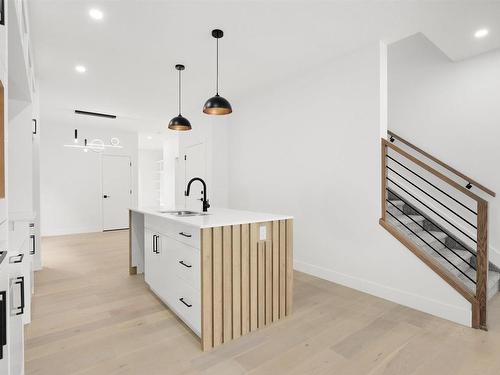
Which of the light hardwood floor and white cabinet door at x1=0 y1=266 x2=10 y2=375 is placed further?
the light hardwood floor

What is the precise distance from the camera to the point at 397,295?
279cm

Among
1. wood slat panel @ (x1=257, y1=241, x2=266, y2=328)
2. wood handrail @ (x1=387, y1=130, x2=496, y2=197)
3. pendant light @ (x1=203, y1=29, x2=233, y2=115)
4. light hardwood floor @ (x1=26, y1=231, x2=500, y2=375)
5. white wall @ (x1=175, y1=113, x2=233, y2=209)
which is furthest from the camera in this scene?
white wall @ (x1=175, y1=113, x2=233, y2=209)

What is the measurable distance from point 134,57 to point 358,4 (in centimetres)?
253

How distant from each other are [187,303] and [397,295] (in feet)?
6.74

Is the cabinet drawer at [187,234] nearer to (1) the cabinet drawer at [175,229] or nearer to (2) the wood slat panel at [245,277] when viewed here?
(1) the cabinet drawer at [175,229]

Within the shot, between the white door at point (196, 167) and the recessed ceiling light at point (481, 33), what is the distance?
425cm

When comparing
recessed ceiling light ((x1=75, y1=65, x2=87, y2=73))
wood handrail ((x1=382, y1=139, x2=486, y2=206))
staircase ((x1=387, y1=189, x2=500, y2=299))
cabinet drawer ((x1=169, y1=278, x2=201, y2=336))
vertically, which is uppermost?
recessed ceiling light ((x1=75, y1=65, x2=87, y2=73))

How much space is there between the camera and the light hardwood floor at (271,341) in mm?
1799

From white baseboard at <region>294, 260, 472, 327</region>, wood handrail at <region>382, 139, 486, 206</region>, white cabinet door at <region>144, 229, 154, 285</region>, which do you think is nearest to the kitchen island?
white cabinet door at <region>144, 229, 154, 285</region>

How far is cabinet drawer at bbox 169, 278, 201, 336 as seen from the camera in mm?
2066

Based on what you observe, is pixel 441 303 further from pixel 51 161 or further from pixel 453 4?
pixel 51 161

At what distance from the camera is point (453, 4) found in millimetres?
2338

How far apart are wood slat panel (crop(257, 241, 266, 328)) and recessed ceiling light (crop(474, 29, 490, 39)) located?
9.72 ft

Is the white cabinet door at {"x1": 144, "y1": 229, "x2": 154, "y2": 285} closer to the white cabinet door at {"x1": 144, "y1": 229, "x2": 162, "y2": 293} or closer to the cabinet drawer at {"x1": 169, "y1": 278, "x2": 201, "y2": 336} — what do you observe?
the white cabinet door at {"x1": 144, "y1": 229, "x2": 162, "y2": 293}
